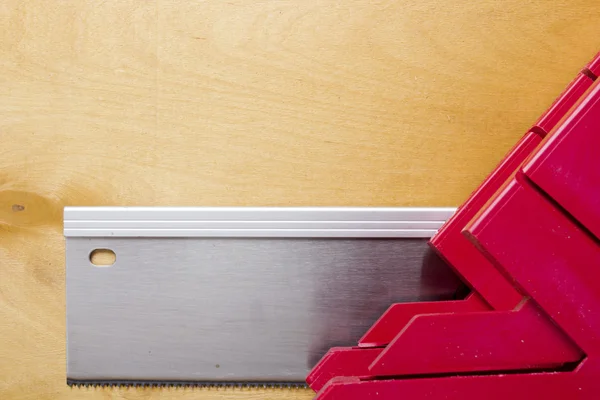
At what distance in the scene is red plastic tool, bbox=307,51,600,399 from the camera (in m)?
0.59

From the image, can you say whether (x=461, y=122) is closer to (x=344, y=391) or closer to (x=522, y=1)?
(x=522, y=1)

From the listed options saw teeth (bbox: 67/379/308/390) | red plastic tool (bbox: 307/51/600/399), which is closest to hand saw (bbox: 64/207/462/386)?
saw teeth (bbox: 67/379/308/390)

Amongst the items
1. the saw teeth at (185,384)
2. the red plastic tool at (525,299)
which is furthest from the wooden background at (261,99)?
the red plastic tool at (525,299)

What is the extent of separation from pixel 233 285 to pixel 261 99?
1.04 ft

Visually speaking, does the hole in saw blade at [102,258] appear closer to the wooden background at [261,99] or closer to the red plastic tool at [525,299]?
the wooden background at [261,99]

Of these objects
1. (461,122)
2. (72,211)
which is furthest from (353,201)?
(72,211)

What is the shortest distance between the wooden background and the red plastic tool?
17 centimetres

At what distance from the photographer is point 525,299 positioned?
64 centimetres

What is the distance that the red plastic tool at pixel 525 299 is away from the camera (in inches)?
23.2

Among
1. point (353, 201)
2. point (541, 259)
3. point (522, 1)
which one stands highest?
point (522, 1)

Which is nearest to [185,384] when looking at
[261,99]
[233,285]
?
[233,285]

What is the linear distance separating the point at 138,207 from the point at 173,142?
0.12 meters

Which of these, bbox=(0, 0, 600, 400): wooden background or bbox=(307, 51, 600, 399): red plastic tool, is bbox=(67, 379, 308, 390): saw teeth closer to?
bbox=(0, 0, 600, 400): wooden background

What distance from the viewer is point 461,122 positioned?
2.88 feet
